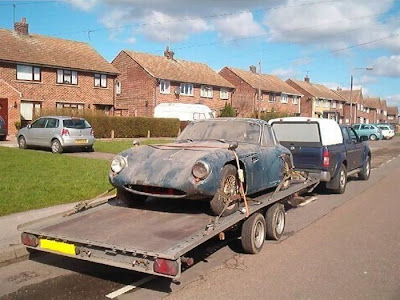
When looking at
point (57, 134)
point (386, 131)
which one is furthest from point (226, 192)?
point (386, 131)

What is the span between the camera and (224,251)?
6.15 m

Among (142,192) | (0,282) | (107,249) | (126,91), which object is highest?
(126,91)

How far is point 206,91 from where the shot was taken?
46625mm

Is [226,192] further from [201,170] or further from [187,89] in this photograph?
[187,89]

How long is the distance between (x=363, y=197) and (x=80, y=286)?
8.23m

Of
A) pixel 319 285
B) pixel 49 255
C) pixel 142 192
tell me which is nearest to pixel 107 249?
pixel 142 192

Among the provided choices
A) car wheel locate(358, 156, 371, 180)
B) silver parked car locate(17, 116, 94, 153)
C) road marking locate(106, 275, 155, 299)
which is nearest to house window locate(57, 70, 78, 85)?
silver parked car locate(17, 116, 94, 153)

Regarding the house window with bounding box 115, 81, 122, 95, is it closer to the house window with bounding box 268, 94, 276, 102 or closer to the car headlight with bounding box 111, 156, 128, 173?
the house window with bounding box 268, 94, 276, 102

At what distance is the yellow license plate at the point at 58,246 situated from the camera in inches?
185

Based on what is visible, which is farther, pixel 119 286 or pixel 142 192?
pixel 142 192

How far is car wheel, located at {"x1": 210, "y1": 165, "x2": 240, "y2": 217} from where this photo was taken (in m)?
5.55

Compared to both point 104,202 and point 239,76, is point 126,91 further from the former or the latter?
point 104,202

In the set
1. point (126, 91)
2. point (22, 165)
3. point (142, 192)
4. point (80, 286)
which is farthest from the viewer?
point (126, 91)

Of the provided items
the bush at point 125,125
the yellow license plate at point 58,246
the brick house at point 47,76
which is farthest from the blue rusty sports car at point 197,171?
the brick house at point 47,76
